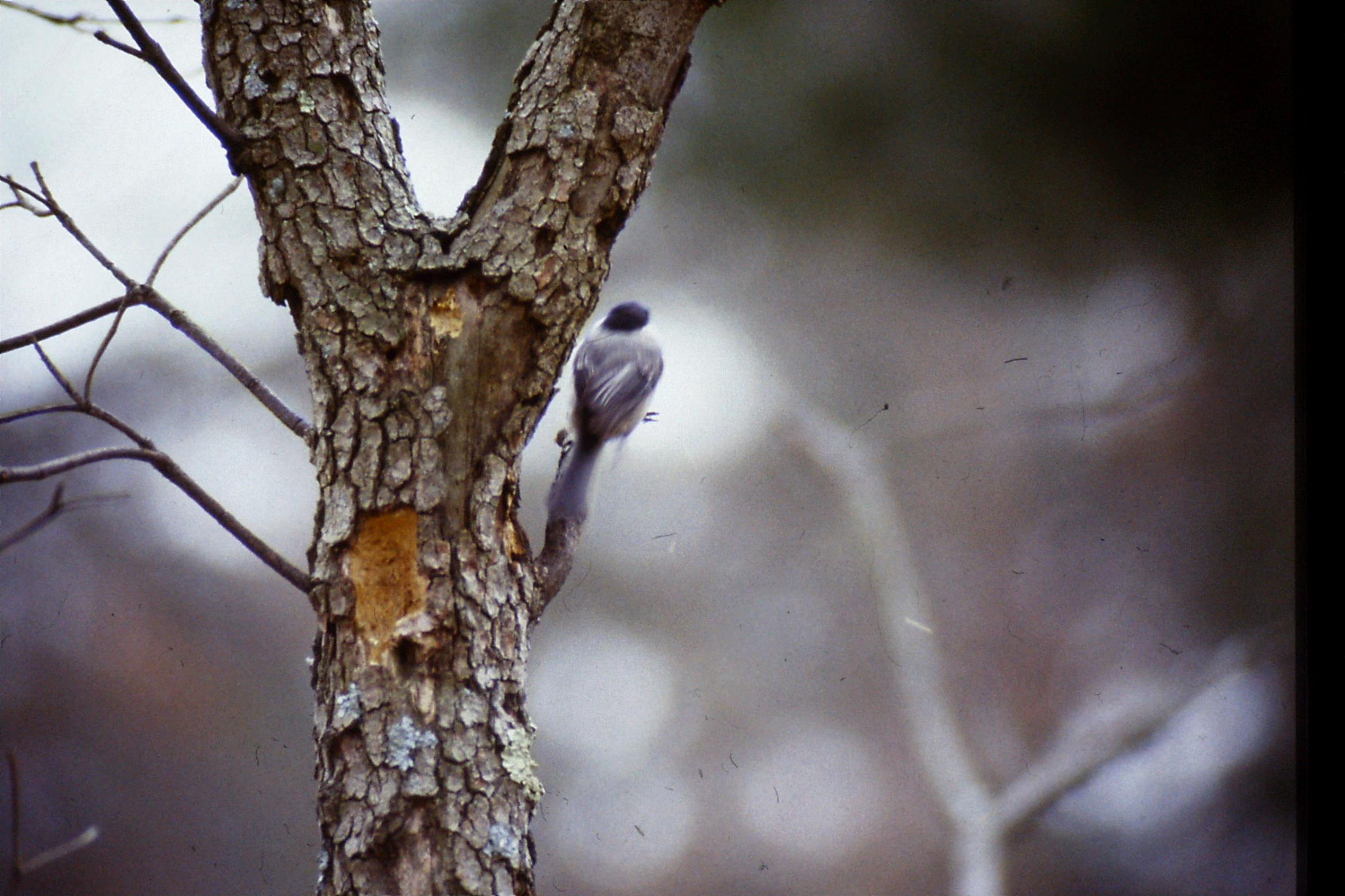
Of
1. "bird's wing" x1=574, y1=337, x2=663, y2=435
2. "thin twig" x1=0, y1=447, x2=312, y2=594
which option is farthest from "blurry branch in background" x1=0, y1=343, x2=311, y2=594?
"bird's wing" x1=574, y1=337, x2=663, y2=435

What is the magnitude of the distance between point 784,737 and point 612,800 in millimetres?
403

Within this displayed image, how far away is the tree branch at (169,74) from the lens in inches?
41.3

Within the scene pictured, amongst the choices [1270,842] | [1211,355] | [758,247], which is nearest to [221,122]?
[758,247]

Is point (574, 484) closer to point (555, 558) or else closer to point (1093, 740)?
point (555, 558)

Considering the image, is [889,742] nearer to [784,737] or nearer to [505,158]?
[784,737]

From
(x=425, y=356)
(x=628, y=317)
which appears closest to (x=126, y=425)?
(x=425, y=356)

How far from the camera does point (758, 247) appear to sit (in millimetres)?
2225

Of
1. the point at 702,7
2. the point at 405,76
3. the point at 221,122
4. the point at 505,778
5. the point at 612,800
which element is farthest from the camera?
the point at 405,76

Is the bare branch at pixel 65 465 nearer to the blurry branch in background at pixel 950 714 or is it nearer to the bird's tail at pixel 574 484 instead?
the bird's tail at pixel 574 484

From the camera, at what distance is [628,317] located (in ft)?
6.95

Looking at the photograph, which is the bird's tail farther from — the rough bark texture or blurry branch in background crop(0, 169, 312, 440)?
blurry branch in background crop(0, 169, 312, 440)

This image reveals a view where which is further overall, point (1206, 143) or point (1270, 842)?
point (1206, 143)

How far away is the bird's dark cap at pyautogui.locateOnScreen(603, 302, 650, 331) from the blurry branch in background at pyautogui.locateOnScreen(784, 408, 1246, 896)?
16.6 inches

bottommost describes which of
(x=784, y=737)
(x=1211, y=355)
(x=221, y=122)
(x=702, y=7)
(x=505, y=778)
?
(x=505, y=778)
